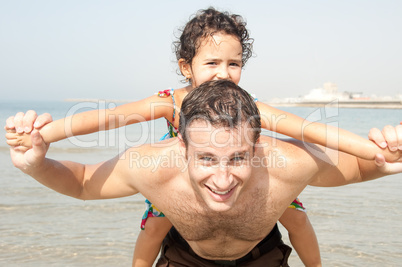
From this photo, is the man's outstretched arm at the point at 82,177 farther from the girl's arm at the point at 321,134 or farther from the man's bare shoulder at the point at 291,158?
the girl's arm at the point at 321,134

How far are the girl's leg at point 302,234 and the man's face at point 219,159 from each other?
1.21 metres

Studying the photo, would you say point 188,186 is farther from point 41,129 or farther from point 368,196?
point 368,196

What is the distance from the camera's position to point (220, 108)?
8.79 feet

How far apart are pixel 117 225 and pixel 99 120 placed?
304 centimetres

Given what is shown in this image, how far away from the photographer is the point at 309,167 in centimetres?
305

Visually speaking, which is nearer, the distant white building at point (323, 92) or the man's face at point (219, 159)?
the man's face at point (219, 159)

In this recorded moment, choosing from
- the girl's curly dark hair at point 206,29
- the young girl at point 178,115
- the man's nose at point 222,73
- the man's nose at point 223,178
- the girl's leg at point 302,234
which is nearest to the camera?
the man's nose at point 223,178

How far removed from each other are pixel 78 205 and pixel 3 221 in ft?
3.88

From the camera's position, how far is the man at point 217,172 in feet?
8.78

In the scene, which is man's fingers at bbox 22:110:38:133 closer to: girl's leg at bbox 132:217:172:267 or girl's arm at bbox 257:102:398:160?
girl's leg at bbox 132:217:172:267

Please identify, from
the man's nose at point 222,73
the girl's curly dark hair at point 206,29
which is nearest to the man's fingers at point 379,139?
the man's nose at point 222,73

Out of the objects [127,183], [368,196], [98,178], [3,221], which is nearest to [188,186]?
[127,183]

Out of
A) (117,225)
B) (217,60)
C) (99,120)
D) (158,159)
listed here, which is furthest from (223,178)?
(117,225)

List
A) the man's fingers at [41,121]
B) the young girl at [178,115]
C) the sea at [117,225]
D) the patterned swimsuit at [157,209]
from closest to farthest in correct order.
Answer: the man's fingers at [41,121]
the young girl at [178,115]
the patterned swimsuit at [157,209]
the sea at [117,225]
